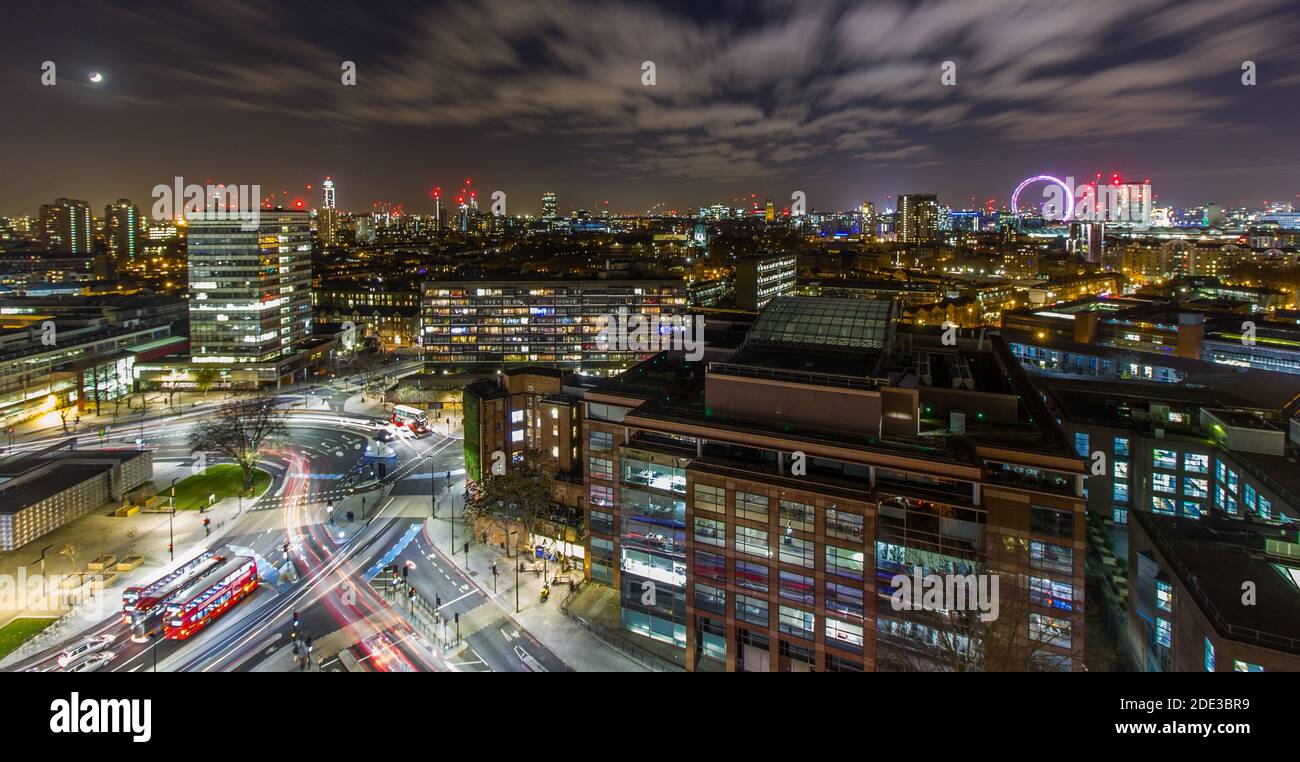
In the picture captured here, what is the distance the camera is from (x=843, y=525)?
807 inches

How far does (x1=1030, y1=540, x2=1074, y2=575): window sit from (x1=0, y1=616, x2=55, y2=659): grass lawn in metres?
33.6

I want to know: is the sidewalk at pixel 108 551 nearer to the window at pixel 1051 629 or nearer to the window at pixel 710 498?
the window at pixel 710 498

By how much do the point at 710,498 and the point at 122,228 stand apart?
210 meters

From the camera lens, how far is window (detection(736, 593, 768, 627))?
72.6 ft

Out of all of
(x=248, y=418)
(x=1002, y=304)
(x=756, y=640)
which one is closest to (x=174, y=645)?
(x=756, y=640)

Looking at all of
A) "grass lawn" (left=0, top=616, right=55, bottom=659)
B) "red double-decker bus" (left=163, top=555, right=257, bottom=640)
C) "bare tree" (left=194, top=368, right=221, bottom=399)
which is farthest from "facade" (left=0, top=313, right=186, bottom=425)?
"red double-decker bus" (left=163, top=555, right=257, bottom=640)

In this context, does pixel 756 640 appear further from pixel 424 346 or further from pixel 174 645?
pixel 424 346

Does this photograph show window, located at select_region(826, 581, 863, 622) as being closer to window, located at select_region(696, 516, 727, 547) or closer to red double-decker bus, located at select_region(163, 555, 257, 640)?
window, located at select_region(696, 516, 727, 547)

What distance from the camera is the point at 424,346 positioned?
224ft

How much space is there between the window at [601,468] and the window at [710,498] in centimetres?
701

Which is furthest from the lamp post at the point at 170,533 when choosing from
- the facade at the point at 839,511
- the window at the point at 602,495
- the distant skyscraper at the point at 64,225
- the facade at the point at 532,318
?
the distant skyscraper at the point at 64,225

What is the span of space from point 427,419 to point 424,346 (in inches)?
595

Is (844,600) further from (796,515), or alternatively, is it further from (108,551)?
(108,551)

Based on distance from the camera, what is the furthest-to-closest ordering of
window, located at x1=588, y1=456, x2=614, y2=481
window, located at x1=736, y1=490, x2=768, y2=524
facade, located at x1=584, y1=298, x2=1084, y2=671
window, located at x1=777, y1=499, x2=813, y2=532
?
1. window, located at x1=588, y1=456, x2=614, y2=481
2. window, located at x1=736, y1=490, x2=768, y2=524
3. window, located at x1=777, y1=499, x2=813, y2=532
4. facade, located at x1=584, y1=298, x2=1084, y2=671
